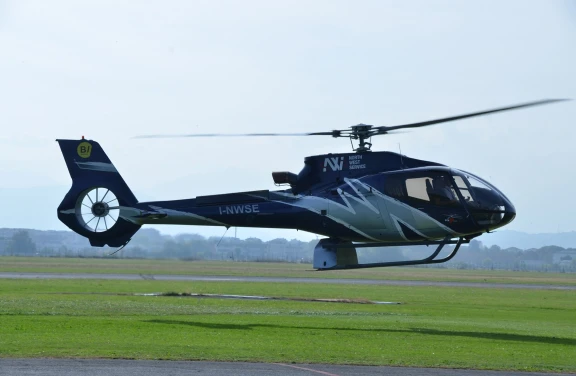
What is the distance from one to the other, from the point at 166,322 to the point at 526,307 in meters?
25.7

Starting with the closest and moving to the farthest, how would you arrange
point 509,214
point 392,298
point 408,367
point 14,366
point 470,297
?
1. point 14,366
2. point 408,367
3. point 509,214
4. point 392,298
5. point 470,297

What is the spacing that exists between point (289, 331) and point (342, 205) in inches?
200

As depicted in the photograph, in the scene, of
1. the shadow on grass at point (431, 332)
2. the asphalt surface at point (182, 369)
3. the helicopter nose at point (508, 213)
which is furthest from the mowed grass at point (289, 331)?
the helicopter nose at point (508, 213)

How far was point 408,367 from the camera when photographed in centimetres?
2048

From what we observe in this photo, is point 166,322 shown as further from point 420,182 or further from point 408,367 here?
point 408,367

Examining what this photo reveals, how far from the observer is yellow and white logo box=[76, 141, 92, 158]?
3481cm

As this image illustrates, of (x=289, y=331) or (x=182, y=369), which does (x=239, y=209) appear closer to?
(x=289, y=331)

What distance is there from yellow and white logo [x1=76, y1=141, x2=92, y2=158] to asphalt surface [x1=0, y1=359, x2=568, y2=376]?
53.2 ft

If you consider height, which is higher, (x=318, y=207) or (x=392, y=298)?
(x=318, y=207)

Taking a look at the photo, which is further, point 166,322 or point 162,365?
point 166,322

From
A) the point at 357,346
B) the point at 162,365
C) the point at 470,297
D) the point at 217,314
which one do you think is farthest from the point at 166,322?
the point at 470,297

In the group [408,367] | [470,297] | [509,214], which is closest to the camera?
[408,367]

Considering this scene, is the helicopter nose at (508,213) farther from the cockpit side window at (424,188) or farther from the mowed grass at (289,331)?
the mowed grass at (289,331)

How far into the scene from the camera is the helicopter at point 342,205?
2831 cm
